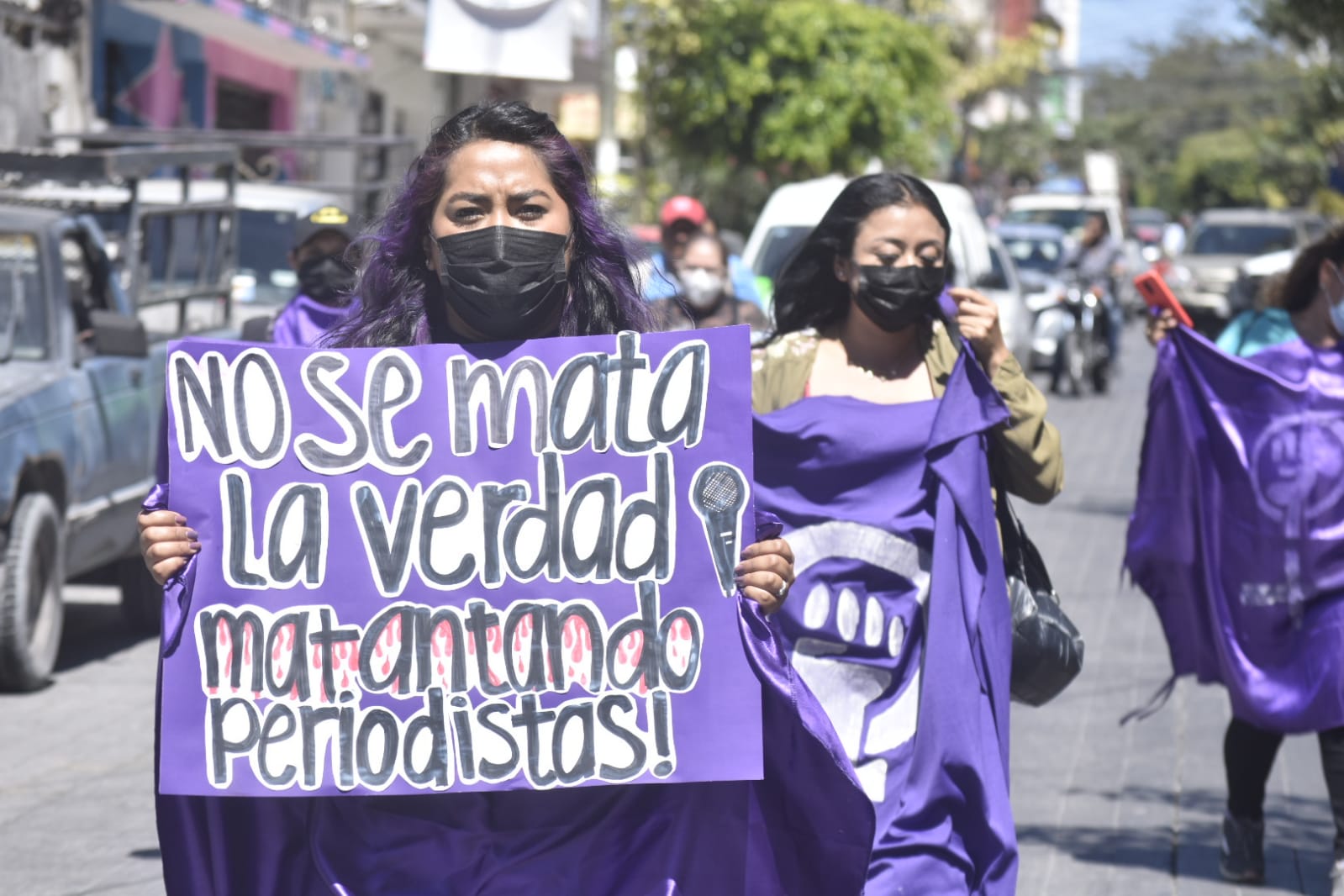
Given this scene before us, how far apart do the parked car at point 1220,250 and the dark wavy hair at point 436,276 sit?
26.3 m

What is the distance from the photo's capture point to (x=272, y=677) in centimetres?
295

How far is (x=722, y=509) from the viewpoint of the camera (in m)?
3.00

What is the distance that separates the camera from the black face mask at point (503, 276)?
302 centimetres

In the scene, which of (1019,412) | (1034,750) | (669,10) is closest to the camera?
(1019,412)

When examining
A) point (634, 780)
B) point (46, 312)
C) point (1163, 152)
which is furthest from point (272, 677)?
point (1163, 152)

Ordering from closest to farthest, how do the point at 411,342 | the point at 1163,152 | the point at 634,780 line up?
the point at 634,780 < the point at 411,342 < the point at 1163,152

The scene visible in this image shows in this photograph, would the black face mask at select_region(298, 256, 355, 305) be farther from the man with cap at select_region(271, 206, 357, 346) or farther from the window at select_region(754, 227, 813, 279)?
the window at select_region(754, 227, 813, 279)

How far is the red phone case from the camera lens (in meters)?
5.68

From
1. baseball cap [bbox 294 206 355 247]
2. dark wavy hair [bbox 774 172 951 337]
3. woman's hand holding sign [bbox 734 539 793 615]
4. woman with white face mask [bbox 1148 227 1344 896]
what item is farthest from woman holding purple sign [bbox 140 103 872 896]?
baseball cap [bbox 294 206 355 247]

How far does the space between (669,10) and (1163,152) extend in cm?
7932

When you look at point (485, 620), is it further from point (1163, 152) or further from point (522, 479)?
point (1163, 152)

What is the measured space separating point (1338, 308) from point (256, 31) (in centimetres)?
1612

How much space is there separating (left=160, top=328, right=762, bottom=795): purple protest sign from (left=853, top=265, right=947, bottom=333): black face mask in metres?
1.47

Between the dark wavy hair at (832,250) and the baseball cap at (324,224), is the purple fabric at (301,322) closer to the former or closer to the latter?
the baseball cap at (324,224)
